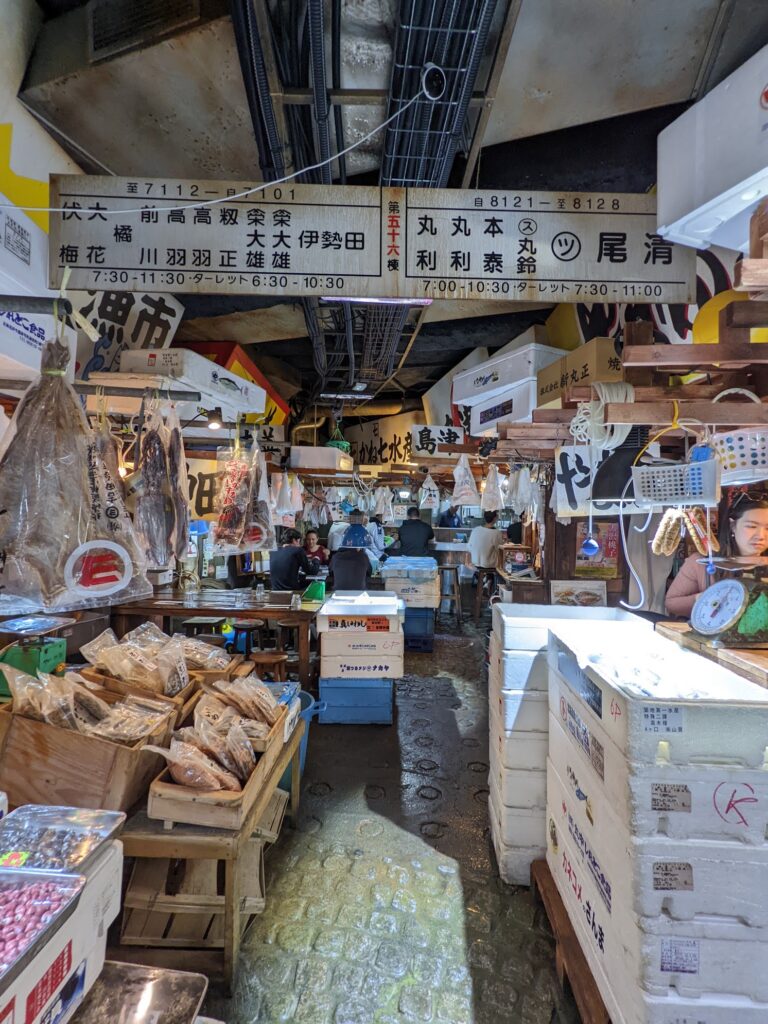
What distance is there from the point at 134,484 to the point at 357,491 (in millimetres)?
12133

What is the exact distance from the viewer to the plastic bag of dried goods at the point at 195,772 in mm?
2699

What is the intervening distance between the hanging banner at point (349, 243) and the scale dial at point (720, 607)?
1.85 m

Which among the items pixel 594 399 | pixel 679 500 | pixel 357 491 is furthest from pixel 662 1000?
pixel 357 491

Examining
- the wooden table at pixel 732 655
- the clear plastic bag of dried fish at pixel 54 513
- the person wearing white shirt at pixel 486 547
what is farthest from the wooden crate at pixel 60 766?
the person wearing white shirt at pixel 486 547

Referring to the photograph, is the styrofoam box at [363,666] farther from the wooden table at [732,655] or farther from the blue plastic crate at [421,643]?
the blue plastic crate at [421,643]

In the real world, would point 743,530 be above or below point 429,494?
below

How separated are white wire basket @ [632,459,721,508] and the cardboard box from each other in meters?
0.90

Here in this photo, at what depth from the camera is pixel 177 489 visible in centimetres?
386

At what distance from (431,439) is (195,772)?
7.74m

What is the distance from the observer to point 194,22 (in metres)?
3.79

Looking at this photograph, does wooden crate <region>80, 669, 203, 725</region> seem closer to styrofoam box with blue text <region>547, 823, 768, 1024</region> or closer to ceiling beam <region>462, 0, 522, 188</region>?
styrofoam box with blue text <region>547, 823, 768, 1024</region>

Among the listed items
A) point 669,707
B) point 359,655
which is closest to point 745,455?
point 669,707

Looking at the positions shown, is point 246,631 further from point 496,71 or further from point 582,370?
point 496,71

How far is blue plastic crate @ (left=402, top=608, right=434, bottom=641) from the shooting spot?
9.27 meters
